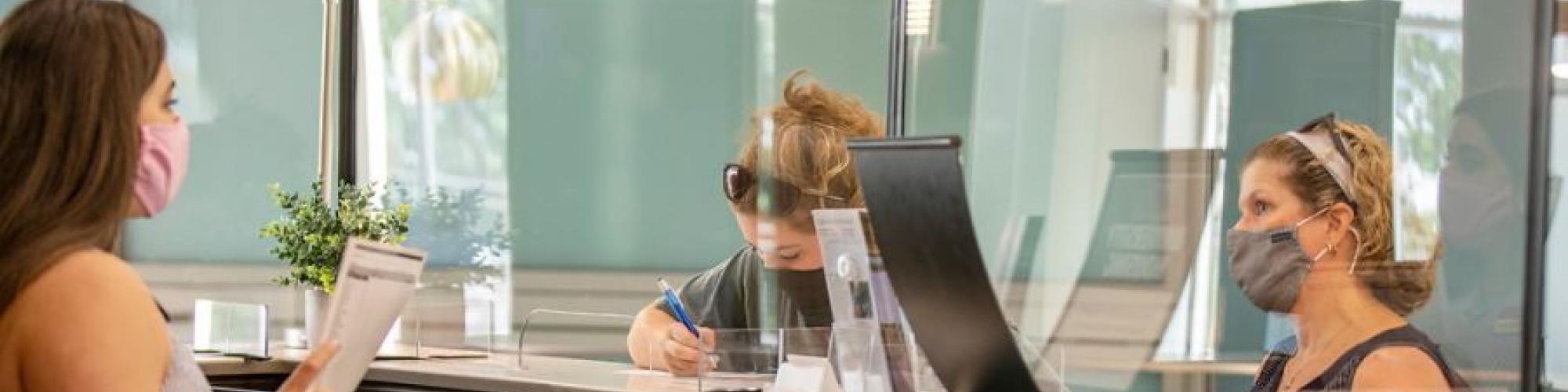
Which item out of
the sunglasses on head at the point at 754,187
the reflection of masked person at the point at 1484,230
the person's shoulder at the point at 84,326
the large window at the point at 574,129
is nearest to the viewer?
the person's shoulder at the point at 84,326

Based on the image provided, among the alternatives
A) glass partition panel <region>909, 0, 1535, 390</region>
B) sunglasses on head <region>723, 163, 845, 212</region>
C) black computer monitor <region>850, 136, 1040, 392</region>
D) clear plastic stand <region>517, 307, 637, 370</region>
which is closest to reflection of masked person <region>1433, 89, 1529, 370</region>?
glass partition panel <region>909, 0, 1535, 390</region>

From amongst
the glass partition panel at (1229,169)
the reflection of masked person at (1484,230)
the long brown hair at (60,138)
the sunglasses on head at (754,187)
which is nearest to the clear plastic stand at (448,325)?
the sunglasses on head at (754,187)

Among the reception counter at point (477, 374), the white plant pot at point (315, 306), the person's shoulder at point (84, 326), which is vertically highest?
the person's shoulder at point (84, 326)

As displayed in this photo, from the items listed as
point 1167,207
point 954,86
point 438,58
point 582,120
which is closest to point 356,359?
point 1167,207

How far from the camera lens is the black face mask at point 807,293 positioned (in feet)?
15.4

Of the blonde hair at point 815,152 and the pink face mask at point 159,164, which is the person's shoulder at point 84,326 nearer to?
the pink face mask at point 159,164

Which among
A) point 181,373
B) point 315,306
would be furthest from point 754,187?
point 181,373

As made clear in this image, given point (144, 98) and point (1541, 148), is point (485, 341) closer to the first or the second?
point (1541, 148)

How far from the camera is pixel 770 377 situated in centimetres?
328

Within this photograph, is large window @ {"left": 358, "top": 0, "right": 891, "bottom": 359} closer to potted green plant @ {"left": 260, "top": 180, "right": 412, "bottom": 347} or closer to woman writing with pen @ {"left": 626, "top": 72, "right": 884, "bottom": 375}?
woman writing with pen @ {"left": 626, "top": 72, "right": 884, "bottom": 375}

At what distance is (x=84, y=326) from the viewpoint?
7.03 feet

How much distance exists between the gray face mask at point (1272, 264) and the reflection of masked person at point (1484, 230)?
0.21 metres

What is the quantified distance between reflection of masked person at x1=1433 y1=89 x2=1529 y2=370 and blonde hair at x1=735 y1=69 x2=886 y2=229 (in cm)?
144

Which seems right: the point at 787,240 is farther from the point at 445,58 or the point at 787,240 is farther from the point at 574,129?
the point at 445,58
